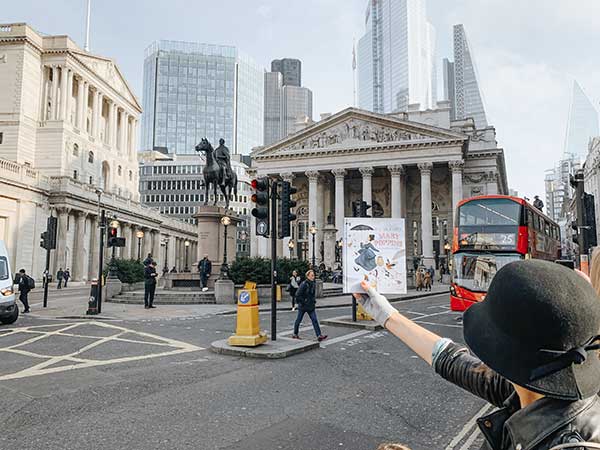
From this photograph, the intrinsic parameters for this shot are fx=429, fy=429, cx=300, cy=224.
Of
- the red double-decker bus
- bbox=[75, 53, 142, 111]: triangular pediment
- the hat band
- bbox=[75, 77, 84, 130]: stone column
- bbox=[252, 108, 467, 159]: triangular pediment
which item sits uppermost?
bbox=[75, 53, 142, 111]: triangular pediment

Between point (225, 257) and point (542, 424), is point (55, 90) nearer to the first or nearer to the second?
point (225, 257)

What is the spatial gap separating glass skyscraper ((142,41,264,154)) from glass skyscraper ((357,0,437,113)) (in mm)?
55931

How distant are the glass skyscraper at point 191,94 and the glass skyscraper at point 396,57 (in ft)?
184

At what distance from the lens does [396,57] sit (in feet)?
503

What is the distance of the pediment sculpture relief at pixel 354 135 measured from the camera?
5153cm

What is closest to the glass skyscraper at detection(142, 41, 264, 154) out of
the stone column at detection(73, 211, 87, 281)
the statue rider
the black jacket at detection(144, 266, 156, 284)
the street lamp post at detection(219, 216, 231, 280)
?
the stone column at detection(73, 211, 87, 281)

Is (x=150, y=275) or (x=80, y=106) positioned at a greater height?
(x=80, y=106)

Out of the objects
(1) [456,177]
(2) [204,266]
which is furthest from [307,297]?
(1) [456,177]

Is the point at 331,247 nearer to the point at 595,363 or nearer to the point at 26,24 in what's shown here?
the point at 26,24

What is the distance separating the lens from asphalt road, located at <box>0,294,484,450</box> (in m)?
4.57

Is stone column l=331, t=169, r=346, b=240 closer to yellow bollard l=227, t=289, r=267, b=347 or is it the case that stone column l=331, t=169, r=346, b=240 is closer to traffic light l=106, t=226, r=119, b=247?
traffic light l=106, t=226, r=119, b=247

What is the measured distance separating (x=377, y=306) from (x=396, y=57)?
166125 mm

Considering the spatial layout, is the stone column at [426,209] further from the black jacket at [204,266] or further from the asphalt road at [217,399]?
the asphalt road at [217,399]

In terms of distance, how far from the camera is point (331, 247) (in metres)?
50.8
